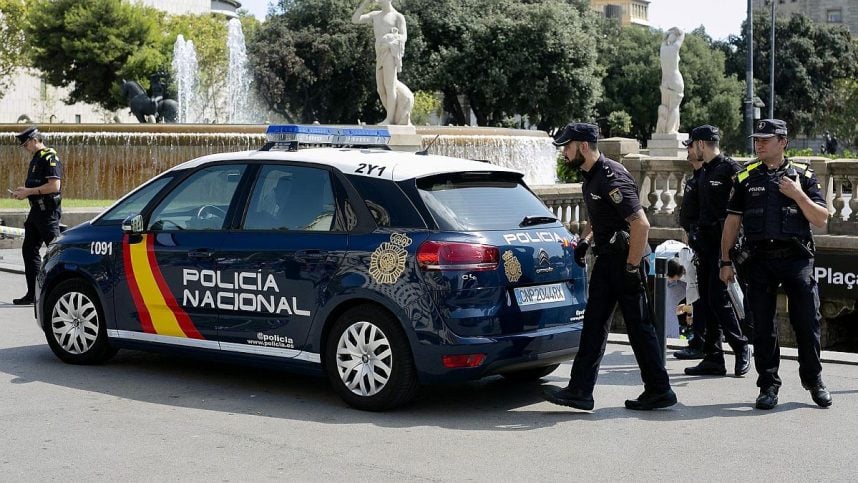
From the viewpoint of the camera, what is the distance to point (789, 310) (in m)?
7.55

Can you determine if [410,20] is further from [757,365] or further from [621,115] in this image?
[757,365]

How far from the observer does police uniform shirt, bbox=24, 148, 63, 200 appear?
1194 centimetres

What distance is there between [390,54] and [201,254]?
64.3 ft

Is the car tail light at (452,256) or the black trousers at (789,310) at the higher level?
the car tail light at (452,256)

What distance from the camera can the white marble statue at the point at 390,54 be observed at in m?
27.0

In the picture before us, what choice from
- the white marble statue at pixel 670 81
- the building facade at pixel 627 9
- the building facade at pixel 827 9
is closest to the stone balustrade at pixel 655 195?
the white marble statue at pixel 670 81

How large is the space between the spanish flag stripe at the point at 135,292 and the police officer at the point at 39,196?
3911mm

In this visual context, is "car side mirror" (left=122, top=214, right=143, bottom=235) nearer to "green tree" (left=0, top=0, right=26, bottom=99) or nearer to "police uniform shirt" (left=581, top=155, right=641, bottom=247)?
"police uniform shirt" (left=581, top=155, right=641, bottom=247)

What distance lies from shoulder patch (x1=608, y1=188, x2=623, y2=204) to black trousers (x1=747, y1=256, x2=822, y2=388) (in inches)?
42.4

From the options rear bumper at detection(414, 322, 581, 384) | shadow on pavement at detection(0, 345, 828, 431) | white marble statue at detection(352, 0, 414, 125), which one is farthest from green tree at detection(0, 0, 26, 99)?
rear bumper at detection(414, 322, 581, 384)

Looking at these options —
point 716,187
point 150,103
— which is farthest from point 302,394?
point 150,103

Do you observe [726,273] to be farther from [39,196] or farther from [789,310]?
[39,196]

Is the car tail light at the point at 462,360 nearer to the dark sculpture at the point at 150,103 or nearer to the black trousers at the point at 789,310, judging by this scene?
the black trousers at the point at 789,310

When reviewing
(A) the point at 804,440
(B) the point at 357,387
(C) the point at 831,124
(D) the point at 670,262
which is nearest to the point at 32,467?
(B) the point at 357,387
